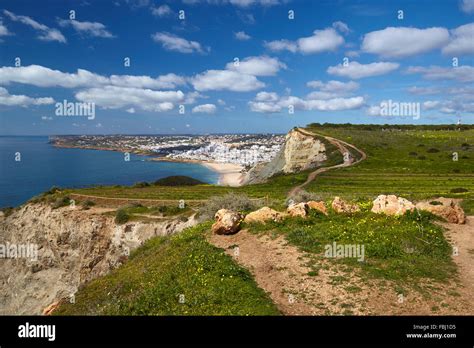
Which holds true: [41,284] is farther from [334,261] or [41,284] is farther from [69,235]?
[334,261]

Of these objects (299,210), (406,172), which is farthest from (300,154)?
(299,210)

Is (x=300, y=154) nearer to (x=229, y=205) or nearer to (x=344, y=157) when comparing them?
(x=344, y=157)

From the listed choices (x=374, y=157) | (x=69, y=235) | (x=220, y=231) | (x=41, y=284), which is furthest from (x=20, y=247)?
(x=374, y=157)

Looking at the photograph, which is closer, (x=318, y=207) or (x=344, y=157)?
(x=318, y=207)

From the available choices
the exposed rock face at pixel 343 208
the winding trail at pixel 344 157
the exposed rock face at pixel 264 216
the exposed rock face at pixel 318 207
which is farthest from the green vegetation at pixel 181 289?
the winding trail at pixel 344 157
